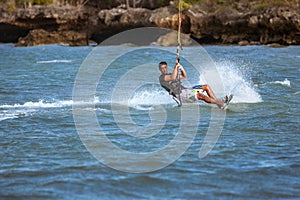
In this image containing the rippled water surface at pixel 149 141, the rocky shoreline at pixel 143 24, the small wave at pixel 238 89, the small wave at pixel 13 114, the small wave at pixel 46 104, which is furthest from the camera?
the rocky shoreline at pixel 143 24

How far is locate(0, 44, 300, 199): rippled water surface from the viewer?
7.93 m

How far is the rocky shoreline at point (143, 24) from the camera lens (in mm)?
40625

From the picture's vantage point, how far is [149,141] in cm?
1095

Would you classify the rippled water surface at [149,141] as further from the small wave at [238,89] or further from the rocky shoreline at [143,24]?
the rocky shoreline at [143,24]

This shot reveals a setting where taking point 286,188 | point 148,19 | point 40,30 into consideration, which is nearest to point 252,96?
point 286,188

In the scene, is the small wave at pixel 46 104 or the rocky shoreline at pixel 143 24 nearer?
the small wave at pixel 46 104

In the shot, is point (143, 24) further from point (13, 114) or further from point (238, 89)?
point (13, 114)

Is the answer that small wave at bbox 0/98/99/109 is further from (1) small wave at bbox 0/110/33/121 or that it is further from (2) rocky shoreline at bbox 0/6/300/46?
(2) rocky shoreline at bbox 0/6/300/46

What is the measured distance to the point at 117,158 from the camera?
→ 957cm

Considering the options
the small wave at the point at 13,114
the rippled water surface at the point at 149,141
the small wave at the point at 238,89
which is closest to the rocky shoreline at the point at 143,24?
the rippled water surface at the point at 149,141

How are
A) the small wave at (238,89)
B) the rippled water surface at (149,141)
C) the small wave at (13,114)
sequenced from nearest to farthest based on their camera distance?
the rippled water surface at (149,141) < the small wave at (13,114) < the small wave at (238,89)

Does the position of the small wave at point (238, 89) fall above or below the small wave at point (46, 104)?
above

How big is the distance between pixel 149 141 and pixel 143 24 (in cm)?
3680

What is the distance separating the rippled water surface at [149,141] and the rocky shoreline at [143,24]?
772 inches
